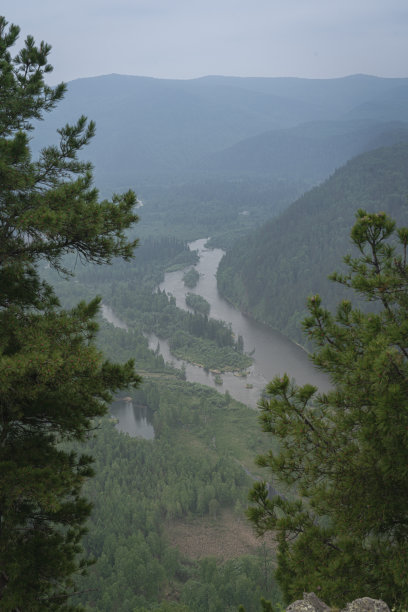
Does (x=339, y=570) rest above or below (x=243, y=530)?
above

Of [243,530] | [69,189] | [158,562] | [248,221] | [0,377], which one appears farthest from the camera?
[248,221]

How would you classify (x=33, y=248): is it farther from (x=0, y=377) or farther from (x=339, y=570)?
(x=339, y=570)

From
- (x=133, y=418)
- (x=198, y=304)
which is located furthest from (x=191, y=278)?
(x=133, y=418)

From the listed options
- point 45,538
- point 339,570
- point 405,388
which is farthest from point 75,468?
point 405,388

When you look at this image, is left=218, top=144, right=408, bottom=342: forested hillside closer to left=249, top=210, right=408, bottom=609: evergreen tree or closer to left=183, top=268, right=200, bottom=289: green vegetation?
left=183, top=268, right=200, bottom=289: green vegetation

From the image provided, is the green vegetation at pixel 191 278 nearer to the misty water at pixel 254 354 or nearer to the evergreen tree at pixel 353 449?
the misty water at pixel 254 354

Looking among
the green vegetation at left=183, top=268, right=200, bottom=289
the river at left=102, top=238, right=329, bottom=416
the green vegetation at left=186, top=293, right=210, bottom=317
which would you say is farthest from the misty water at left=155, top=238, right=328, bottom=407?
the green vegetation at left=186, top=293, right=210, bottom=317

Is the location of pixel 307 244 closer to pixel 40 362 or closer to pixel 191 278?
pixel 191 278
